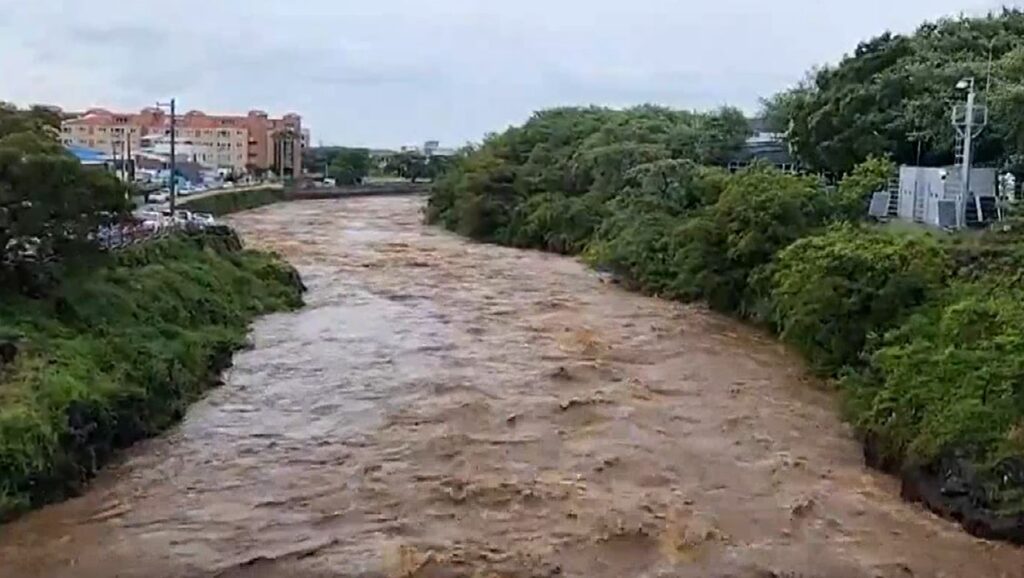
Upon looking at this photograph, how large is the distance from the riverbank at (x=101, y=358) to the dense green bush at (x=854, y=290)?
9.70 metres

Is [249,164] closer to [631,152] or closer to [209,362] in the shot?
[631,152]

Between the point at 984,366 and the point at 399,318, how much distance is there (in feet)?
43.9

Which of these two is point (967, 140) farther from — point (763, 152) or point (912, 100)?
point (763, 152)

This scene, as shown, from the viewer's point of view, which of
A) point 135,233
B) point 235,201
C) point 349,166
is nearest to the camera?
point 135,233

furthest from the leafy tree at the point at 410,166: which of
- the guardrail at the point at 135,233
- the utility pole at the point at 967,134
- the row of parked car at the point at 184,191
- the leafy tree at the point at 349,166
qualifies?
the utility pole at the point at 967,134

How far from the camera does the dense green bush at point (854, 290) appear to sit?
17609 mm

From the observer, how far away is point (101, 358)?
15.9m

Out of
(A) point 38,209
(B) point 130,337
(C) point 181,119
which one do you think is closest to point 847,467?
(B) point 130,337

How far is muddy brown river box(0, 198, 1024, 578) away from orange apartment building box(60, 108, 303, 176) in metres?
70.2

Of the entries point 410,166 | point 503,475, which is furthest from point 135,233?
point 410,166

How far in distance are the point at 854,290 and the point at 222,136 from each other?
80253 mm

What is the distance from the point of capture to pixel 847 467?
45.5 feet

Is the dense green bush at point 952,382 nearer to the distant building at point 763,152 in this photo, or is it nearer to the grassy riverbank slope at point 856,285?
the grassy riverbank slope at point 856,285

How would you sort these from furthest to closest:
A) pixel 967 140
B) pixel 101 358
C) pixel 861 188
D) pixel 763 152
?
pixel 763 152 → pixel 861 188 → pixel 967 140 → pixel 101 358
